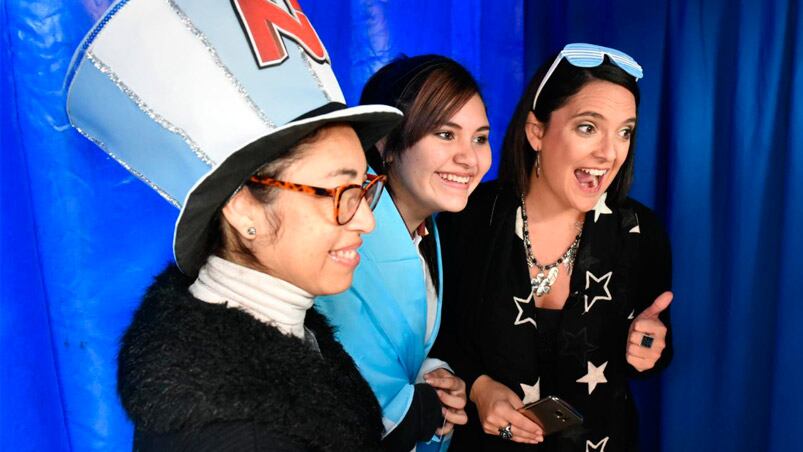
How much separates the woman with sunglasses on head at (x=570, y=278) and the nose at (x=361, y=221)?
0.71 meters

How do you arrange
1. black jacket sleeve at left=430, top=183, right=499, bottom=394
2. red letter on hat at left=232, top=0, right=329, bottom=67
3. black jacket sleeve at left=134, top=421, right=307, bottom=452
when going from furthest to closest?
black jacket sleeve at left=430, top=183, right=499, bottom=394, red letter on hat at left=232, top=0, right=329, bottom=67, black jacket sleeve at left=134, top=421, right=307, bottom=452

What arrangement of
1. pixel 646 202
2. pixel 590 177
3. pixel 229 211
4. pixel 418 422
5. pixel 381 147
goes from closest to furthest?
pixel 229 211
pixel 418 422
pixel 381 147
pixel 590 177
pixel 646 202

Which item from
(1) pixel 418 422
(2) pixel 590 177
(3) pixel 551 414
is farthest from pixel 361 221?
(2) pixel 590 177

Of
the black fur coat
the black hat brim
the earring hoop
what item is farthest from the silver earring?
the black fur coat

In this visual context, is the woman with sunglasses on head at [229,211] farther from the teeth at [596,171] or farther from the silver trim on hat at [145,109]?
the teeth at [596,171]

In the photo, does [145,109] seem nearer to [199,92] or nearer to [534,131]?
[199,92]

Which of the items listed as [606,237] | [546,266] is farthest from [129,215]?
[606,237]

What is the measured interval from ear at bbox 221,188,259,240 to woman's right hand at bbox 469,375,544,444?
0.83m

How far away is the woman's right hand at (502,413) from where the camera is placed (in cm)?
138

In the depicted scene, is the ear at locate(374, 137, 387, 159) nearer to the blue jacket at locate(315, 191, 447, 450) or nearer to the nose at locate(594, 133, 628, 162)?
the blue jacket at locate(315, 191, 447, 450)

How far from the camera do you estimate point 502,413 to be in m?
1.39

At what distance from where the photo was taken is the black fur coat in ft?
2.33

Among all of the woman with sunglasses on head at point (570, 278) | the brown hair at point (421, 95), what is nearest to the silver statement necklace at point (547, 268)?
the woman with sunglasses on head at point (570, 278)

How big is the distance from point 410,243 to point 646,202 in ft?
2.75
